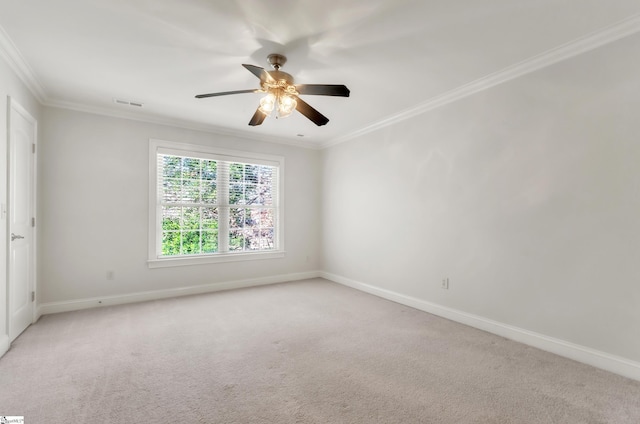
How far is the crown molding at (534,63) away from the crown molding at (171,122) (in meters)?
2.03

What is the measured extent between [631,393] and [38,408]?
3.85m

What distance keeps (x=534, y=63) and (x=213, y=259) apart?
465 centimetres

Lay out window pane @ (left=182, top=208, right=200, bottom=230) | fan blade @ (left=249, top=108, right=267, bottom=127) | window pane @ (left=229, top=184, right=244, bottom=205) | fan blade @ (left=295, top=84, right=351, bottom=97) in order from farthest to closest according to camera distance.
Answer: window pane @ (left=229, top=184, right=244, bottom=205), window pane @ (left=182, top=208, right=200, bottom=230), fan blade @ (left=249, top=108, right=267, bottom=127), fan blade @ (left=295, top=84, right=351, bottom=97)

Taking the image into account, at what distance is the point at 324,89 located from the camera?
8.07 ft

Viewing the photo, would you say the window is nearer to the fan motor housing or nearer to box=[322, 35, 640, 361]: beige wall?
box=[322, 35, 640, 361]: beige wall

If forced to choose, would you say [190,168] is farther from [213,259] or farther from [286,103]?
[286,103]

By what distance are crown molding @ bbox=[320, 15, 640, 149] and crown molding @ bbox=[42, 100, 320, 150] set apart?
6.64 feet

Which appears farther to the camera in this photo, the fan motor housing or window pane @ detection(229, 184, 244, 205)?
window pane @ detection(229, 184, 244, 205)

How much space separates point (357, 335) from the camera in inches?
117

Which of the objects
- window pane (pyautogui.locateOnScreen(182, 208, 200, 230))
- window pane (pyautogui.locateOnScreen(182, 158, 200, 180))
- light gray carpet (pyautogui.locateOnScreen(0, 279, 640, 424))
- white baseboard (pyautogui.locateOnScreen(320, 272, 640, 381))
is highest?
window pane (pyautogui.locateOnScreen(182, 158, 200, 180))

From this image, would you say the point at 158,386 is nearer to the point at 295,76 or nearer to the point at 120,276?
the point at 120,276

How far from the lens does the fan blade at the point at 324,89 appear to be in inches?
94.1

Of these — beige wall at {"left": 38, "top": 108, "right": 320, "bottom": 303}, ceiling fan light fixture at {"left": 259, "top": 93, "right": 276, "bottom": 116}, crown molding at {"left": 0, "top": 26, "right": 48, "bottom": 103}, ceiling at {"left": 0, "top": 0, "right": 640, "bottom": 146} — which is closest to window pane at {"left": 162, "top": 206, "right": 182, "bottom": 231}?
beige wall at {"left": 38, "top": 108, "right": 320, "bottom": 303}

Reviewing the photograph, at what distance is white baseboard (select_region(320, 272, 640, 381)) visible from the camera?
2.25 m
